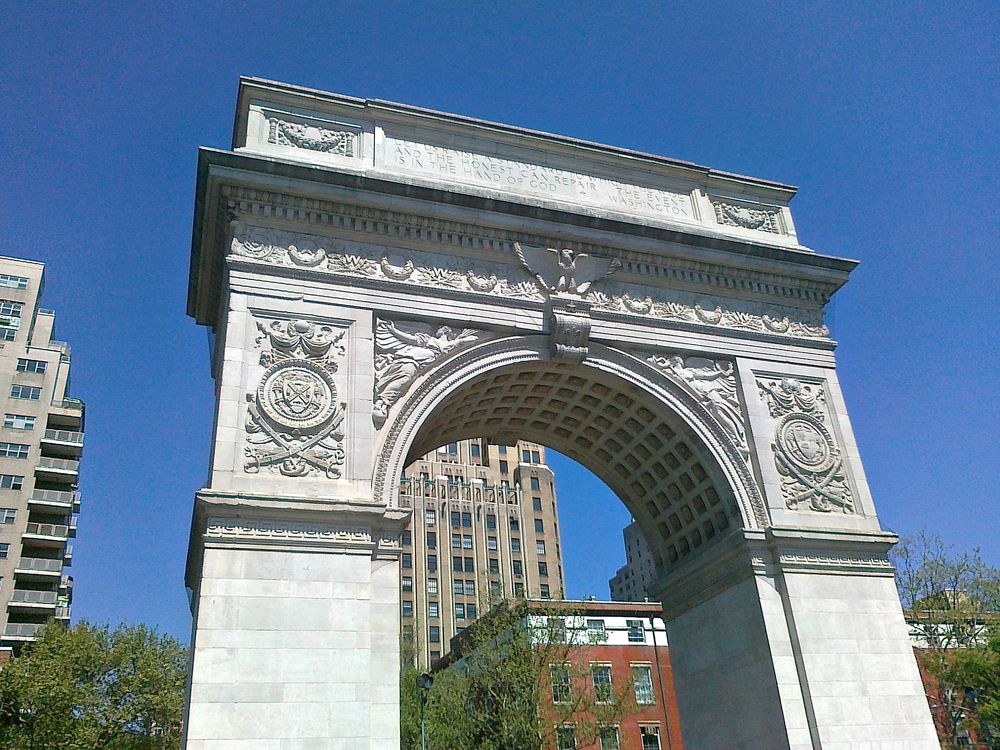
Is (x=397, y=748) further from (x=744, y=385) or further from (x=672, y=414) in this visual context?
(x=744, y=385)

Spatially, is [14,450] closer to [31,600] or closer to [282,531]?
[31,600]

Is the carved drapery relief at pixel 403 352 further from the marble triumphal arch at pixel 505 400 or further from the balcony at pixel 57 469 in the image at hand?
the balcony at pixel 57 469

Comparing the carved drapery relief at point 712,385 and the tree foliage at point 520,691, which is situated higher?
the carved drapery relief at point 712,385

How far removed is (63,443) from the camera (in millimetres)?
58656

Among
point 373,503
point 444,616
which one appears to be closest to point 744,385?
point 373,503

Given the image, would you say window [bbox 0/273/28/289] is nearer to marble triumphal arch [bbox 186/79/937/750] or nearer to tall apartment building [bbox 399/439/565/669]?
tall apartment building [bbox 399/439/565/669]

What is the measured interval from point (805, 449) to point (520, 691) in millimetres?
15779

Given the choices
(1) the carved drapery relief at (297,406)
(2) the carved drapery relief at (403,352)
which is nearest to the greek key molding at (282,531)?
(1) the carved drapery relief at (297,406)

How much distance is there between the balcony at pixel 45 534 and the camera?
180 feet

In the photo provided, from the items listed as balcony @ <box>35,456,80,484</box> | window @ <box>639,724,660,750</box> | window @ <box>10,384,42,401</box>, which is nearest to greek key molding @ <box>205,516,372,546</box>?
window @ <box>639,724,660,750</box>

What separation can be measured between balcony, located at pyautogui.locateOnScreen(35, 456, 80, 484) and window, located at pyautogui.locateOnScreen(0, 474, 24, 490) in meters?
1.35

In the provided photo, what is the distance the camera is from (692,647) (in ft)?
74.6

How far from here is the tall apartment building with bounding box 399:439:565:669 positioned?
81.9 metres

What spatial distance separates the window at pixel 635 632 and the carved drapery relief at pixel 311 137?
3386cm
